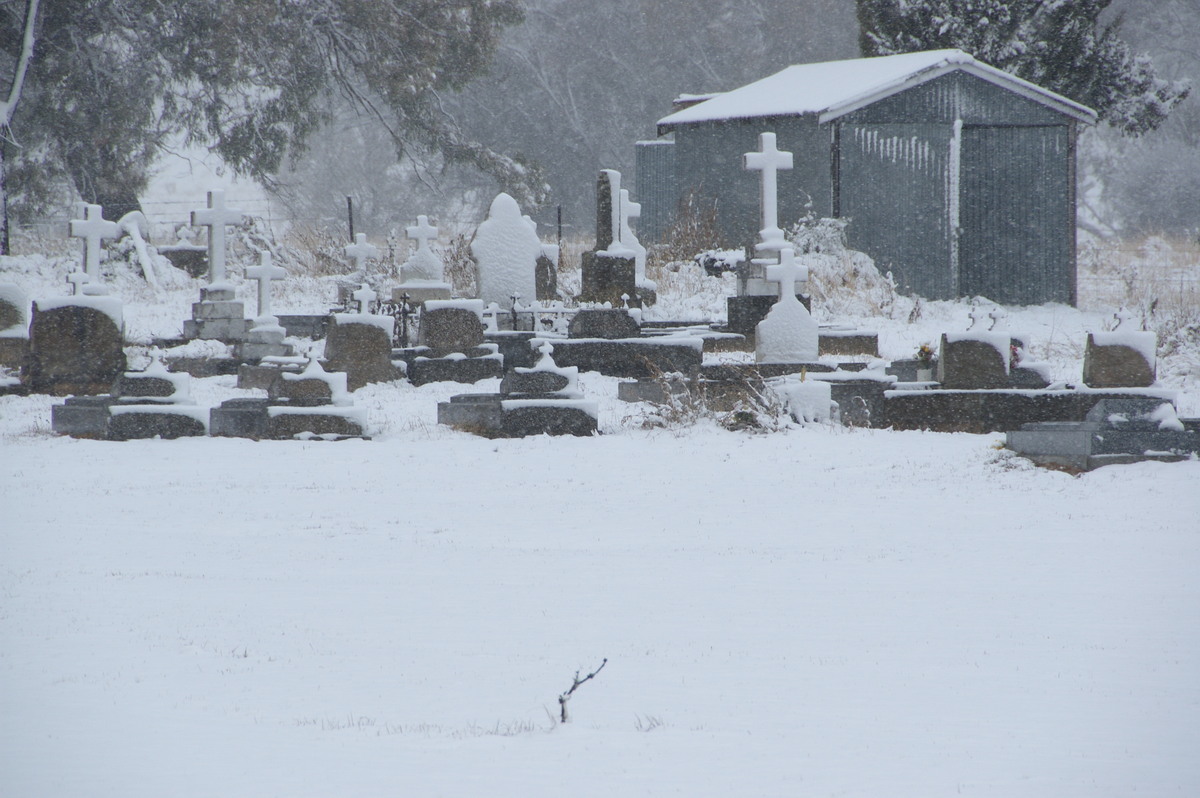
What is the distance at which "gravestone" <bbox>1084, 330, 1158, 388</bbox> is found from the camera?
10477 millimetres

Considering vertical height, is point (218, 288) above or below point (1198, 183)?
below

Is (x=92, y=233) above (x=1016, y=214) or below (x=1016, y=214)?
below

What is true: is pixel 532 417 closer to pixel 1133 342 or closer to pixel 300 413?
pixel 300 413

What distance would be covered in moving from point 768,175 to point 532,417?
5.50 metres

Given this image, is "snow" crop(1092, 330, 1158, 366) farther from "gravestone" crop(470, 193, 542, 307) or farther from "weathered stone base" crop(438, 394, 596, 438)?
"gravestone" crop(470, 193, 542, 307)

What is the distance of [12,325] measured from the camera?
14711mm

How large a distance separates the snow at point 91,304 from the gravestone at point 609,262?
5.33 m

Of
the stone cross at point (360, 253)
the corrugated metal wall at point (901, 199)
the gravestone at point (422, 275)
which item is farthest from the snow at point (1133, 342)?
the stone cross at point (360, 253)

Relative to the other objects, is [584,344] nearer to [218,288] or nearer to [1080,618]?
[218,288]

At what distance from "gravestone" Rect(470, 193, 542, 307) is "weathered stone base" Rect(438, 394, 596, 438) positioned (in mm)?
5361

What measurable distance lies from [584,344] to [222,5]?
14.2 m

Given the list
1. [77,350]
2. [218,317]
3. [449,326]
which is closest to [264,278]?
[218,317]

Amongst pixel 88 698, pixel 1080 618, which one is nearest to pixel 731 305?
pixel 1080 618

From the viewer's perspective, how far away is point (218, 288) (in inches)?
630
